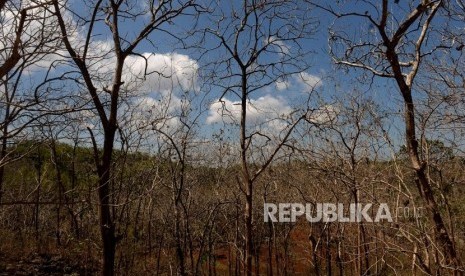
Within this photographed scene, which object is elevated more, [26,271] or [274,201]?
[274,201]

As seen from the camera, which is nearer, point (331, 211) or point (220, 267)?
point (331, 211)

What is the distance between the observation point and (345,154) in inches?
447

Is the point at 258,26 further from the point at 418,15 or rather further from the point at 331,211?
the point at 331,211

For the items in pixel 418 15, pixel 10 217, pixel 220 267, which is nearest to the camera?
pixel 418 15

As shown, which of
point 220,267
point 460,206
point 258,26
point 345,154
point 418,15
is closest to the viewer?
point 418,15

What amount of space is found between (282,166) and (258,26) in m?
8.83

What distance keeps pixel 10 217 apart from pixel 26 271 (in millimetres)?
5862

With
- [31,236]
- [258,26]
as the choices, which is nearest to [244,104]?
[258,26]

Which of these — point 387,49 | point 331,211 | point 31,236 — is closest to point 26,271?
point 31,236

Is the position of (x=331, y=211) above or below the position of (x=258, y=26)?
below

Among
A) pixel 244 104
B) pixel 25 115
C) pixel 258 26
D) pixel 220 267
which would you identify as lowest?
pixel 220 267

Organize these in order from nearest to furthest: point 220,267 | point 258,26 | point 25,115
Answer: point 25,115, point 258,26, point 220,267

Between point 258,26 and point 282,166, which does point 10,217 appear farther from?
point 258,26

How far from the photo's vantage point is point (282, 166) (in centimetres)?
1435
